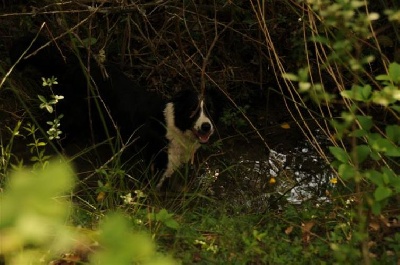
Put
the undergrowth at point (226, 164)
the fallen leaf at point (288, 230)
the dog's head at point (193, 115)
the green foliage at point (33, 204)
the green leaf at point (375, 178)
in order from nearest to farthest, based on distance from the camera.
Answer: the green foliage at point (33, 204)
the undergrowth at point (226, 164)
the green leaf at point (375, 178)
the fallen leaf at point (288, 230)
the dog's head at point (193, 115)

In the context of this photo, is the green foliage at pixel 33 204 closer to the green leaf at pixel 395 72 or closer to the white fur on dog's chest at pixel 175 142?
the green leaf at pixel 395 72

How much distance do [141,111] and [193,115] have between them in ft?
1.64

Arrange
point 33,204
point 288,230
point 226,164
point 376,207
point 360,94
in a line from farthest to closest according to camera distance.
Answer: point 226,164 → point 288,230 → point 376,207 → point 360,94 → point 33,204

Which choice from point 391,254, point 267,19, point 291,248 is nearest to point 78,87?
point 267,19

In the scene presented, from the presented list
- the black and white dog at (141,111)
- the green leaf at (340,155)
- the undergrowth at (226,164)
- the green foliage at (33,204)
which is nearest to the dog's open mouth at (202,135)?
the black and white dog at (141,111)

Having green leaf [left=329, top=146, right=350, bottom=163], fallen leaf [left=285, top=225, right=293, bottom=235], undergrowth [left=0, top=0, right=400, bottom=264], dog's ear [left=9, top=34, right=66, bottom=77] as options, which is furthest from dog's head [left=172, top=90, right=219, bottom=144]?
green leaf [left=329, top=146, right=350, bottom=163]

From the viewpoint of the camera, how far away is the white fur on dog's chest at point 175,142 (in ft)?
15.2

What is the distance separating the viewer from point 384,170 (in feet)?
6.61

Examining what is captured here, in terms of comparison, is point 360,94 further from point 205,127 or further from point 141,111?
point 141,111

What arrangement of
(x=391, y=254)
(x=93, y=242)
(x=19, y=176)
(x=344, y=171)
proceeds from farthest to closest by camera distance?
(x=391, y=254) → (x=93, y=242) → (x=344, y=171) → (x=19, y=176)

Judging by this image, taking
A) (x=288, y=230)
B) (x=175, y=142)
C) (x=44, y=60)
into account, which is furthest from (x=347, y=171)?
(x=44, y=60)

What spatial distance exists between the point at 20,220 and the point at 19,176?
52 millimetres

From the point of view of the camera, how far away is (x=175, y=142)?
4.74m

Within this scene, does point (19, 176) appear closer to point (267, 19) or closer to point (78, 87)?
point (78, 87)
